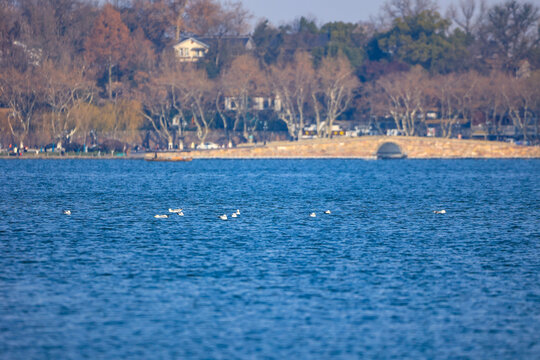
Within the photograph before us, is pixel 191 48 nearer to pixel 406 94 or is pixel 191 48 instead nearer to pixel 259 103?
pixel 259 103

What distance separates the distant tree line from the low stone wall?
418 cm

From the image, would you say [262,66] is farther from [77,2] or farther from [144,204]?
[144,204]

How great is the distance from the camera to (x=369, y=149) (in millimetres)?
121500

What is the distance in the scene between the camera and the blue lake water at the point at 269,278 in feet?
64.3

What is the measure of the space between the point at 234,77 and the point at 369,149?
23.4 metres

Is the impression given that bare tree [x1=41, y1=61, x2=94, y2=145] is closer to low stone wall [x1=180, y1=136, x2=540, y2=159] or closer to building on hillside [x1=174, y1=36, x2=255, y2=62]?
low stone wall [x1=180, y1=136, x2=540, y2=159]

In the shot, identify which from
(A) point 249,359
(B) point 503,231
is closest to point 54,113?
(B) point 503,231

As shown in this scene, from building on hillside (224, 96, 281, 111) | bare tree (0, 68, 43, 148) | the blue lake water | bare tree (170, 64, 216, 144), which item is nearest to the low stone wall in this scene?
bare tree (170, 64, 216, 144)

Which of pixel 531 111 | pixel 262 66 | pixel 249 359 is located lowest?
pixel 249 359

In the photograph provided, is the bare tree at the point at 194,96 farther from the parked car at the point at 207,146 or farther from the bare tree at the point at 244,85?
the bare tree at the point at 244,85

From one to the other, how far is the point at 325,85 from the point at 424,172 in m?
31.1

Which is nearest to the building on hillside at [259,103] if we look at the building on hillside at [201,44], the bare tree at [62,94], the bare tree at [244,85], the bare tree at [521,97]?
the bare tree at [244,85]

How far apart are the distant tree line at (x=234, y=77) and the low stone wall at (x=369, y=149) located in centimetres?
418

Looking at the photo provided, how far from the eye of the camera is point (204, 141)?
130 meters
